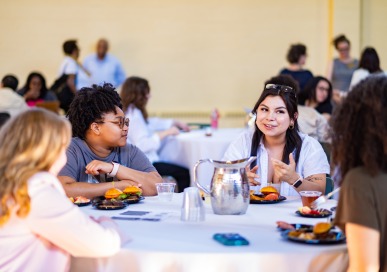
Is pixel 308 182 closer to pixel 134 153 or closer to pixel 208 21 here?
pixel 134 153

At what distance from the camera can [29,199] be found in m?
2.00

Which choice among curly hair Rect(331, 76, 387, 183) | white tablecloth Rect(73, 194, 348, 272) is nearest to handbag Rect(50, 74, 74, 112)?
white tablecloth Rect(73, 194, 348, 272)

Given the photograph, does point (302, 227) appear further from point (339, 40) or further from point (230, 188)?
point (339, 40)

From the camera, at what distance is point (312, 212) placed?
8.64 feet

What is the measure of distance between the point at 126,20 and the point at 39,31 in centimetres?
122

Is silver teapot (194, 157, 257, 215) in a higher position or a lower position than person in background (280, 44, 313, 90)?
lower

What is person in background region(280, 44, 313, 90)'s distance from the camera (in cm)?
807

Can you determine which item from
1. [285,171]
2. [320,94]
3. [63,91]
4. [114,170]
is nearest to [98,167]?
[114,170]

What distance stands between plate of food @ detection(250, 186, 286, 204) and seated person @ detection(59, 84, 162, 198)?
54 cm

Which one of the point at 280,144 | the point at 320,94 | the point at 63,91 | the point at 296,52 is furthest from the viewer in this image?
the point at 63,91

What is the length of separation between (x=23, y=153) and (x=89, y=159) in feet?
4.32

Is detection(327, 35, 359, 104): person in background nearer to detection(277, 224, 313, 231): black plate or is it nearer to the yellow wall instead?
the yellow wall

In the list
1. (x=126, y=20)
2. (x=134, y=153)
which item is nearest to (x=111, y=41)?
(x=126, y=20)

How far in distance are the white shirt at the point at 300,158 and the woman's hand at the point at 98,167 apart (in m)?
0.68
